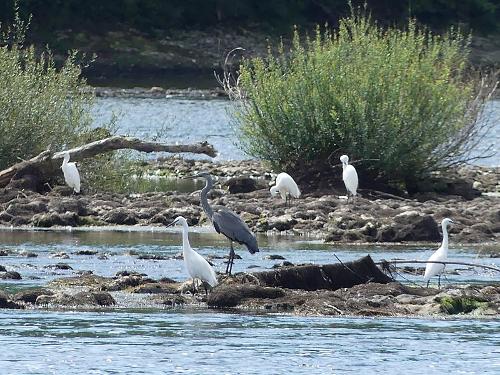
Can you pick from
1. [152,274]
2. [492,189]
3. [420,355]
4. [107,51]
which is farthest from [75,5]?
[420,355]

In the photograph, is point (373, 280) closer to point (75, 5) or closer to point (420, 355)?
point (420, 355)

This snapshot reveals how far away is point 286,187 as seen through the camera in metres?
31.3

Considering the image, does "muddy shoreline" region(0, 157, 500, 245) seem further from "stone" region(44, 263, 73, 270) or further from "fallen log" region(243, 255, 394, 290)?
"fallen log" region(243, 255, 394, 290)

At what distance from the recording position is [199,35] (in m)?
95.9

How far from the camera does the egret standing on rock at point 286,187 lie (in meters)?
31.3

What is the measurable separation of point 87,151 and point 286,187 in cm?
414

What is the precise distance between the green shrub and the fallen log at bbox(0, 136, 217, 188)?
2712 millimetres

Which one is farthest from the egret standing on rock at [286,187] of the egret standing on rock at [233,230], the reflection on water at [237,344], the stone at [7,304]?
the stone at [7,304]

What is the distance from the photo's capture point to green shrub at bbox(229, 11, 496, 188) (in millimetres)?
33531

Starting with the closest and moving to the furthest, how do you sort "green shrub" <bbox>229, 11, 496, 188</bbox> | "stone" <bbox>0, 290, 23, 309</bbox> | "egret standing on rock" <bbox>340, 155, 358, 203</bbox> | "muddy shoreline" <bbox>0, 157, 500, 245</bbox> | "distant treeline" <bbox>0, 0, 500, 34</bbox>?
"stone" <bbox>0, 290, 23, 309</bbox>
"muddy shoreline" <bbox>0, 157, 500, 245</bbox>
"egret standing on rock" <bbox>340, 155, 358, 203</bbox>
"green shrub" <bbox>229, 11, 496, 188</bbox>
"distant treeline" <bbox>0, 0, 500, 34</bbox>

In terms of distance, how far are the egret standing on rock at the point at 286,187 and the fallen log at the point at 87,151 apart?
59.6 inches

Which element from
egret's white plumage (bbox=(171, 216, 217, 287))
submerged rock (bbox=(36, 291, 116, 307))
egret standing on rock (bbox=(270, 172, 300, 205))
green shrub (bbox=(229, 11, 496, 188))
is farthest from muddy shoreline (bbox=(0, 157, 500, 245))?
submerged rock (bbox=(36, 291, 116, 307))

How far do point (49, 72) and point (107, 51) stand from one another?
2201 inches

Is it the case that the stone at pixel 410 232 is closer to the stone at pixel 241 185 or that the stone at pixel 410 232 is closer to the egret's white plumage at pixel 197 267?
the stone at pixel 241 185
